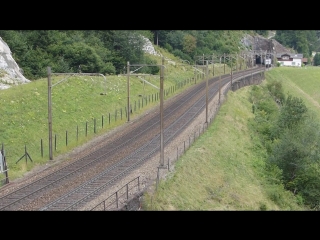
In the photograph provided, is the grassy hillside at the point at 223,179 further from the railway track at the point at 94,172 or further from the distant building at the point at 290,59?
the distant building at the point at 290,59

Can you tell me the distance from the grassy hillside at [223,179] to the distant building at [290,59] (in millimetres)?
90529

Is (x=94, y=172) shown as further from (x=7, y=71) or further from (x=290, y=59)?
(x=290, y=59)

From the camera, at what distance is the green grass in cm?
2814

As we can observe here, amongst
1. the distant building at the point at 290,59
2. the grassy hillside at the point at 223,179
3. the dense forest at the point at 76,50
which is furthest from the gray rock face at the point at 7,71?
the distant building at the point at 290,59

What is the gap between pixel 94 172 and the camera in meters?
23.9

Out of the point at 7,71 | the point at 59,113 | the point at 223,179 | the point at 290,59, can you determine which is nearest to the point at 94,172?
the point at 223,179

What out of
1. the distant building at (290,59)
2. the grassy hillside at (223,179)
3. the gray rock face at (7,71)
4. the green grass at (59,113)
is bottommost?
the grassy hillside at (223,179)

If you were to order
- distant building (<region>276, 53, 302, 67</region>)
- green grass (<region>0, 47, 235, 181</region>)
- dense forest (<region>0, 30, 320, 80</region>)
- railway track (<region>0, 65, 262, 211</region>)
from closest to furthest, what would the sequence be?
railway track (<region>0, 65, 262, 211</region>)
green grass (<region>0, 47, 235, 181</region>)
dense forest (<region>0, 30, 320, 80</region>)
distant building (<region>276, 53, 302, 67</region>)

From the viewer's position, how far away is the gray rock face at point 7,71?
41.2m

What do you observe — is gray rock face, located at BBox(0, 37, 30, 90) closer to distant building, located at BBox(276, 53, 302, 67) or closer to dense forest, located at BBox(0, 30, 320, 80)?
dense forest, located at BBox(0, 30, 320, 80)

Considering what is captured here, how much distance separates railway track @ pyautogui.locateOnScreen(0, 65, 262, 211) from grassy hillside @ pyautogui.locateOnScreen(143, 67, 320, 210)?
251 centimetres

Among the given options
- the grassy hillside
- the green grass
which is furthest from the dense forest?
the grassy hillside

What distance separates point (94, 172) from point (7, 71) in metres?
22.6

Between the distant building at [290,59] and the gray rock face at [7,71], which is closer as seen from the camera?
the gray rock face at [7,71]
